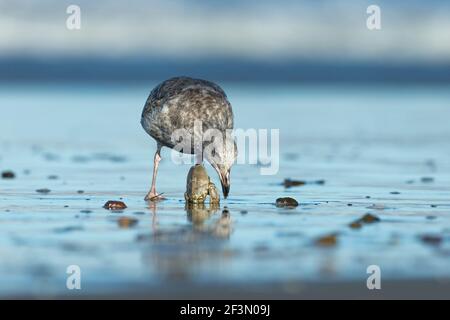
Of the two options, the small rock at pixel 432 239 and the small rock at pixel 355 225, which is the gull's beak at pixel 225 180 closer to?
the small rock at pixel 355 225

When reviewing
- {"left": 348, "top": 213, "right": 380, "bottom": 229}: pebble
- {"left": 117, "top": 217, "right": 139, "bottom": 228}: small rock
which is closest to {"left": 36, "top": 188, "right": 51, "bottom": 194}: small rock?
{"left": 117, "top": 217, "right": 139, "bottom": 228}: small rock

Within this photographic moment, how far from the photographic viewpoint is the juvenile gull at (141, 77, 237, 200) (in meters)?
12.2

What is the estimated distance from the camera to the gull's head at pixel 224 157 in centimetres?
1206

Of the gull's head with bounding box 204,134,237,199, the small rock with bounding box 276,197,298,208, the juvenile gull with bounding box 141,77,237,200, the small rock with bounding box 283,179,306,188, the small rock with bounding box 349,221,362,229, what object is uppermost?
the juvenile gull with bounding box 141,77,237,200

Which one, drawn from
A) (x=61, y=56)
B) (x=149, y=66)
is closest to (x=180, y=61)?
(x=149, y=66)

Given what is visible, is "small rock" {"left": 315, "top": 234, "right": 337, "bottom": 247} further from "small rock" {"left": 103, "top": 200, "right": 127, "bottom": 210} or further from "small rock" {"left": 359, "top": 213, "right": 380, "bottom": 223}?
"small rock" {"left": 103, "top": 200, "right": 127, "bottom": 210}

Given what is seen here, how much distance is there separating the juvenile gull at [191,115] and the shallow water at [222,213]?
1.87ft

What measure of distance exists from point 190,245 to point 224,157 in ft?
8.36

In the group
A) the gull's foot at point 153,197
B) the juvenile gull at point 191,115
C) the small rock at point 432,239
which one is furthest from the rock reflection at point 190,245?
the small rock at point 432,239

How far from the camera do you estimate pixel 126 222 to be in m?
10.9
